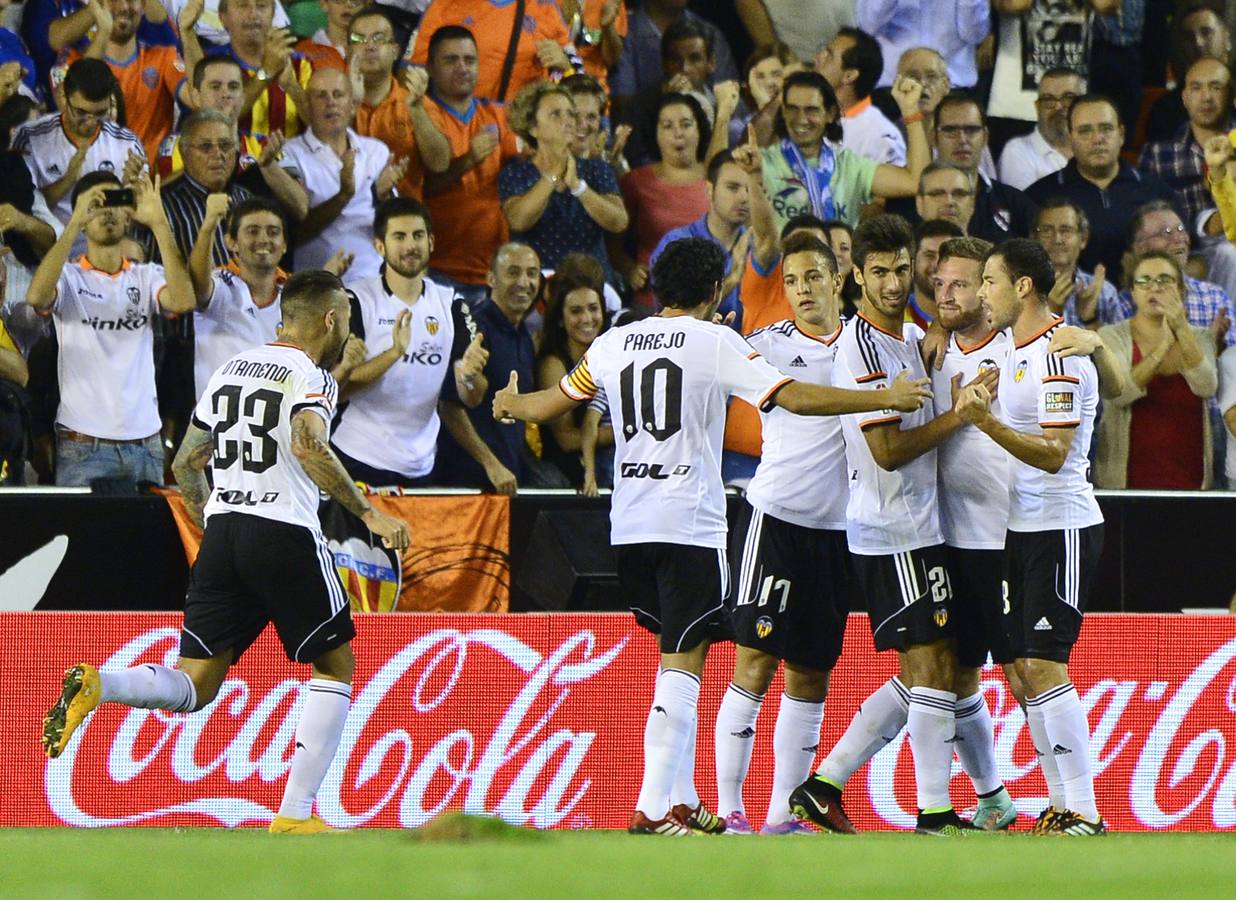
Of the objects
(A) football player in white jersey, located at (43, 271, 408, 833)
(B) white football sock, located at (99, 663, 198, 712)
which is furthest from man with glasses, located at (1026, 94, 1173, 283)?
(B) white football sock, located at (99, 663, 198, 712)

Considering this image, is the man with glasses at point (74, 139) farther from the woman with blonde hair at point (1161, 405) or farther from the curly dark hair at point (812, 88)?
the woman with blonde hair at point (1161, 405)

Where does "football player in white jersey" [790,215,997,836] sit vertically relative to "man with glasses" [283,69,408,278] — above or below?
below

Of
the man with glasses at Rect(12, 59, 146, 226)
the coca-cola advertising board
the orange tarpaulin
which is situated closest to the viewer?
the coca-cola advertising board

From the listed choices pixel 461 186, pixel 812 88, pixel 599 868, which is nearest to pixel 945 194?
pixel 812 88

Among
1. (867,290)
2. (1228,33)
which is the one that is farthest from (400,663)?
(1228,33)

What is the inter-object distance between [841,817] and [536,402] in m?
2.12

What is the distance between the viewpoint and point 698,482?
283 inches

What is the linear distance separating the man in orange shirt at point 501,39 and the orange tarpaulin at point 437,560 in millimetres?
3471

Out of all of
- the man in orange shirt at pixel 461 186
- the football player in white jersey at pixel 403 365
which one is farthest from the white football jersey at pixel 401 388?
the man in orange shirt at pixel 461 186

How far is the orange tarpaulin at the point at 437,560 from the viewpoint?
9.65 metres

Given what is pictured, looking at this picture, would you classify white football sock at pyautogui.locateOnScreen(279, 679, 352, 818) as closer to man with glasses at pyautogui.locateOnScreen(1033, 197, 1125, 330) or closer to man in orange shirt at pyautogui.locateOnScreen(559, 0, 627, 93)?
man with glasses at pyautogui.locateOnScreen(1033, 197, 1125, 330)

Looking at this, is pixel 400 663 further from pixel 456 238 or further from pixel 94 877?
pixel 94 877

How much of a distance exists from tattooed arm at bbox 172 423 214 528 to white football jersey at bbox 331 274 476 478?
1.32 metres

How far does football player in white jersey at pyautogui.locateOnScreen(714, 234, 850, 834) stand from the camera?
7594 millimetres
